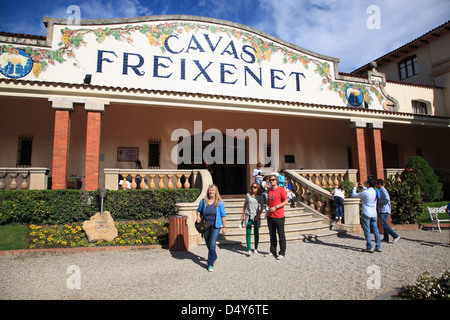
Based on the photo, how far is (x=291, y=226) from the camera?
886 centimetres

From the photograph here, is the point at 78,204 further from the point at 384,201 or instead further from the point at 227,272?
the point at 384,201

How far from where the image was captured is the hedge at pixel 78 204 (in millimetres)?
8086

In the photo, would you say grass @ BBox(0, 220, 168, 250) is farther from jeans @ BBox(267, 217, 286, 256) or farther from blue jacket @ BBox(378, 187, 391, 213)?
blue jacket @ BBox(378, 187, 391, 213)

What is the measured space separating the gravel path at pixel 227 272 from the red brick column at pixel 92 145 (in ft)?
9.90

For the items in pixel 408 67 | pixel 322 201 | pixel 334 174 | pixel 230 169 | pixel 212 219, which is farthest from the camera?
pixel 408 67

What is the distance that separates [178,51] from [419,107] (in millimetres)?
14617

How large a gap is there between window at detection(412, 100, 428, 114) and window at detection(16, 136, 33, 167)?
2007cm

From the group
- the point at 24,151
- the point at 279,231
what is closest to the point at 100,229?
the point at 279,231

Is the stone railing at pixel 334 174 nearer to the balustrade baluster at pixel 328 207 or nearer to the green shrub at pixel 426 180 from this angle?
the balustrade baluster at pixel 328 207

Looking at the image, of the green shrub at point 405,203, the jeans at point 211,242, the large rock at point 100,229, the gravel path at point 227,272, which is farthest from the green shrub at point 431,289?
the green shrub at point 405,203

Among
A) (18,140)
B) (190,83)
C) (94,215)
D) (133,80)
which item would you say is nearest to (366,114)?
(190,83)

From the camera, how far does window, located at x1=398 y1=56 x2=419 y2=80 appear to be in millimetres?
19281

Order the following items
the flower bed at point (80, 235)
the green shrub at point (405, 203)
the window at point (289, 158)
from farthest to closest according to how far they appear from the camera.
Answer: the window at point (289, 158), the green shrub at point (405, 203), the flower bed at point (80, 235)
